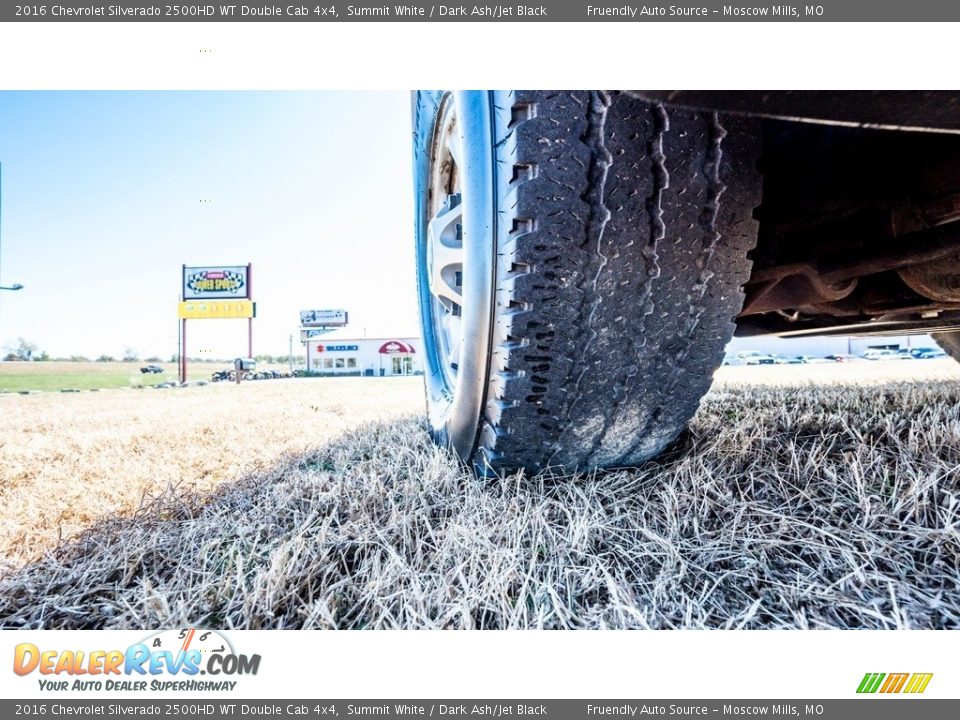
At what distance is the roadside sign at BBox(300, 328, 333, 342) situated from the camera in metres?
21.0

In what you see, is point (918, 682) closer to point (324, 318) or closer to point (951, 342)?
point (951, 342)

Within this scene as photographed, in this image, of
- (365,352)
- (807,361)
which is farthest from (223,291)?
(807,361)

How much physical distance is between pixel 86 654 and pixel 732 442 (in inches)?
39.9

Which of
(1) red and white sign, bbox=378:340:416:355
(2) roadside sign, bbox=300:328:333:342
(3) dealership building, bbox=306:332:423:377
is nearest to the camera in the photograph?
(2) roadside sign, bbox=300:328:333:342

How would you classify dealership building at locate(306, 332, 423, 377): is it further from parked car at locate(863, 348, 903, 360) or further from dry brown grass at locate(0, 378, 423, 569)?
dry brown grass at locate(0, 378, 423, 569)

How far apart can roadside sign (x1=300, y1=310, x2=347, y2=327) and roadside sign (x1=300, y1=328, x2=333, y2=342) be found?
0.51 m

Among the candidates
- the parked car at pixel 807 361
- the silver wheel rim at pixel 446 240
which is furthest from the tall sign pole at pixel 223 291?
the parked car at pixel 807 361

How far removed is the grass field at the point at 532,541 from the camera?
0.51 metres

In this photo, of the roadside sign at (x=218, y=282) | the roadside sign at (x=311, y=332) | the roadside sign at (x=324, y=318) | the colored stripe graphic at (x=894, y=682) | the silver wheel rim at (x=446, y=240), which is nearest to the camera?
the colored stripe graphic at (x=894, y=682)

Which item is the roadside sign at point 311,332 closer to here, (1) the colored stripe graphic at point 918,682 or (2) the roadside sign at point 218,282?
(2) the roadside sign at point 218,282

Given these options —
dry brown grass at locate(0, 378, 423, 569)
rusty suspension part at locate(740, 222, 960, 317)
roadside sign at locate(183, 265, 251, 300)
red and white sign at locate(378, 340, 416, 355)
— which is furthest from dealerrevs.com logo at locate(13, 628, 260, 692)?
red and white sign at locate(378, 340, 416, 355)

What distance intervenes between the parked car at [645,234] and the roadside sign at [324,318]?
2433 centimetres

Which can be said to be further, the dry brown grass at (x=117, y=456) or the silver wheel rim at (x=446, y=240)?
the silver wheel rim at (x=446, y=240)

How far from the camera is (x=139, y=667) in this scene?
0.49 metres
